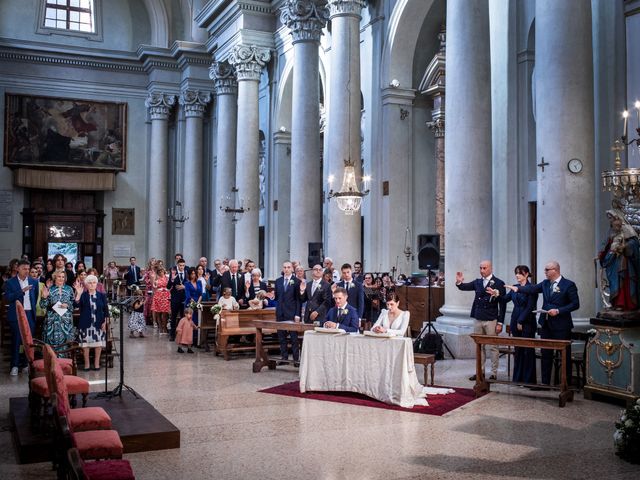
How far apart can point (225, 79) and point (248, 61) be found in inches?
102

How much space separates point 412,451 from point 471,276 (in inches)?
237

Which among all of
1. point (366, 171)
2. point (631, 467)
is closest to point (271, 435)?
point (631, 467)

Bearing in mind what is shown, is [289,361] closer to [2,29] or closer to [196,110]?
[196,110]

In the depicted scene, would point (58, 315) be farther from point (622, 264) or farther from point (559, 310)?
point (622, 264)

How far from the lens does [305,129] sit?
17.5 meters

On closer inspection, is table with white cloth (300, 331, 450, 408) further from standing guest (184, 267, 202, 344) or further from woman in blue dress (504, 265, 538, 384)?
standing guest (184, 267, 202, 344)

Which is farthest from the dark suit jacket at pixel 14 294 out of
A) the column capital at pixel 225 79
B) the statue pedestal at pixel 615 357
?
the column capital at pixel 225 79

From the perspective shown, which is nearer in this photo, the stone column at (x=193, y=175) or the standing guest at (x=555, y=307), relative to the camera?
the standing guest at (x=555, y=307)

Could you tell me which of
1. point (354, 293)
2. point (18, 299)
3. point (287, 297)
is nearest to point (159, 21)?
point (287, 297)

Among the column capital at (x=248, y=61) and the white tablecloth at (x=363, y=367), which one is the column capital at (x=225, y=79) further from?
the white tablecloth at (x=363, y=367)

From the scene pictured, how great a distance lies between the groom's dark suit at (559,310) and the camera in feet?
30.5

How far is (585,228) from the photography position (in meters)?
10.3

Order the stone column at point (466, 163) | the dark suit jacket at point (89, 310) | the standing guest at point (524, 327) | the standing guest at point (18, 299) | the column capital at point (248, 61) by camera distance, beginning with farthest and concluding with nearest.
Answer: the column capital at point (248, 61) → the stone column at point (466, 163) → the dark suit jacket at point (89, 310) → the standing guest at point (18, 299) → the standing guest at point (524, 327)

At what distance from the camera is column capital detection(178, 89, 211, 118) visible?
91.4 ft
